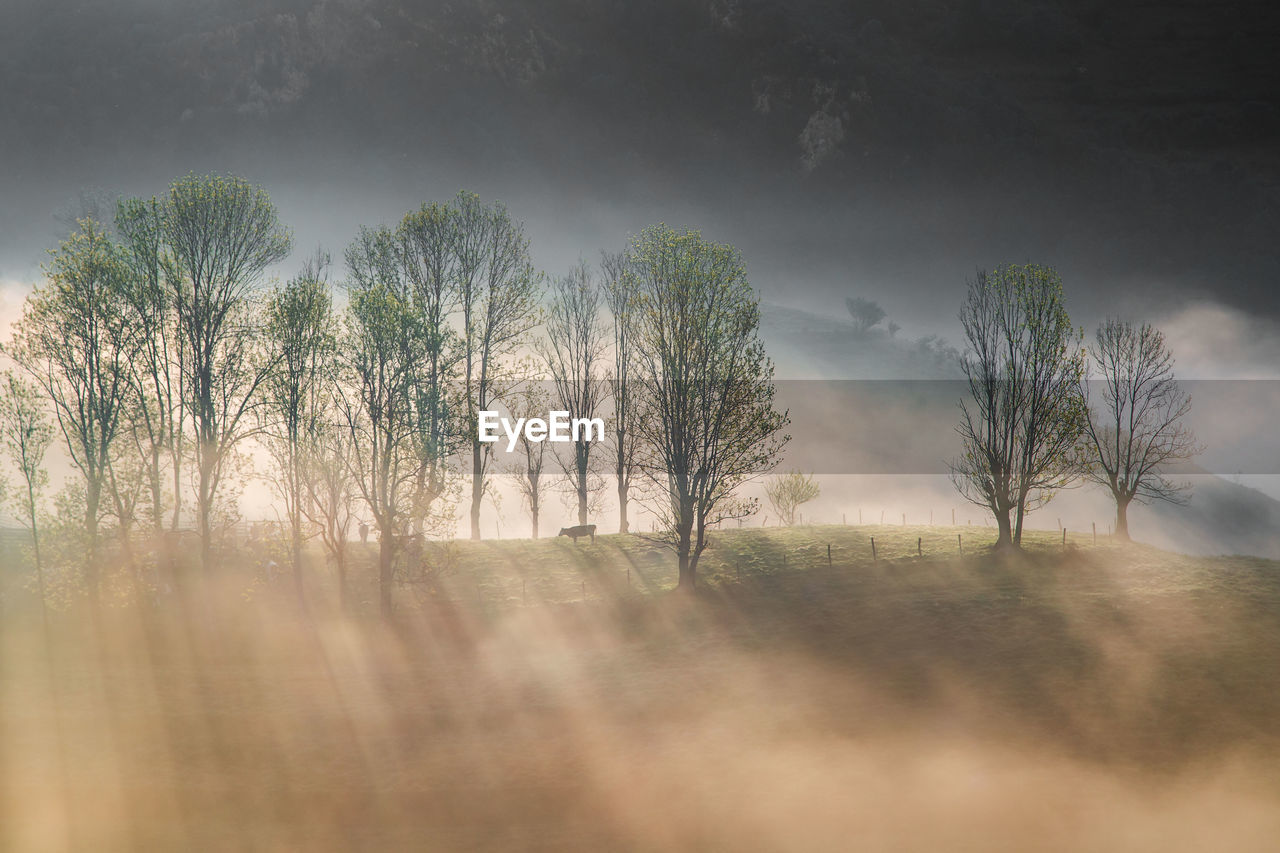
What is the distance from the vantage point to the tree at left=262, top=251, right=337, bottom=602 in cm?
4388

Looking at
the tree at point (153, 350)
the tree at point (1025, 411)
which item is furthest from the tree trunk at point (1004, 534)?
the tree at point (153, 350)

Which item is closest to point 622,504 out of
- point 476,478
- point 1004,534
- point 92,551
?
point 476,478

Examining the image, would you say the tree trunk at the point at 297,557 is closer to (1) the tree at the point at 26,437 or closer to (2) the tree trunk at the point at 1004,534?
(1) the tree at the point at 26,437

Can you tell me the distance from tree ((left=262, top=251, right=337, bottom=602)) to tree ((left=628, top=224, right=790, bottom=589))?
18.8 m

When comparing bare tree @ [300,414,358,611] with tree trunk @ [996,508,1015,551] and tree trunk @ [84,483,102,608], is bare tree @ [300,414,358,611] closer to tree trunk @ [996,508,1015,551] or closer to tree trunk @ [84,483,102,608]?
tree trunk @ [84,483,102,608]

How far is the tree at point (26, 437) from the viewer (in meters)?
41.2

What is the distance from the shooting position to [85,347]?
42500 mm

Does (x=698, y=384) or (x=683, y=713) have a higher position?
(x=698, y=384)

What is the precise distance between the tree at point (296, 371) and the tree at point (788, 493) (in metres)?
44.7

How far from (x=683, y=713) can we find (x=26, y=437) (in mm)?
38879

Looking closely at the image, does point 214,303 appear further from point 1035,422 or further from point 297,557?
point 1035,422

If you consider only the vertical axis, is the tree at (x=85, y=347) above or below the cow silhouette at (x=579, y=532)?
above

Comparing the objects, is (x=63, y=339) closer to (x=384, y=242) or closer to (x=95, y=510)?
(x=95, y=510)

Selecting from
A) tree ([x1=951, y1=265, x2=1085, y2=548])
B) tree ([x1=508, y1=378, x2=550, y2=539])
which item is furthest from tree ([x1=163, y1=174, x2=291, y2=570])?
tree ([x1=951, y1=265, x2=1085, y2=548])
